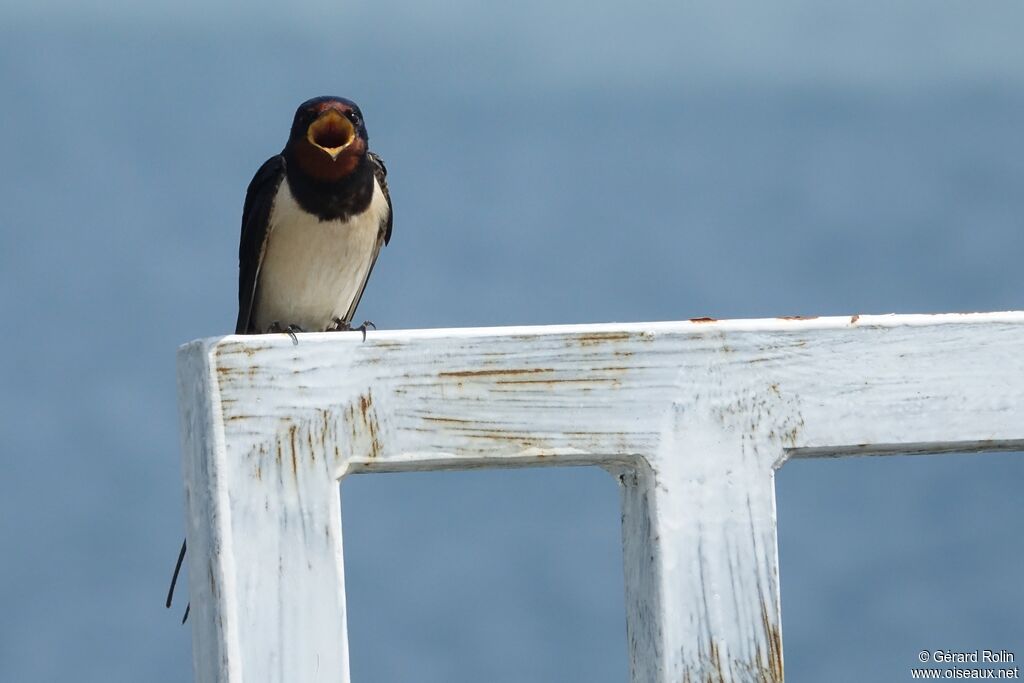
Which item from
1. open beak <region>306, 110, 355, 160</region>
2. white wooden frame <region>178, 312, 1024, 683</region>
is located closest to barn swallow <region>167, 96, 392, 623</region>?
open beak <region>306, 110, 355, 160</region>

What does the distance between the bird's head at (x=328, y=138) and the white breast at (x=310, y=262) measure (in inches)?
2.1

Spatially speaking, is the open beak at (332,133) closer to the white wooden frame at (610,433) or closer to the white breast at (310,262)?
the white breast at (310,262)

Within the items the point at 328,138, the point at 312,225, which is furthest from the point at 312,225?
the point at 328,138

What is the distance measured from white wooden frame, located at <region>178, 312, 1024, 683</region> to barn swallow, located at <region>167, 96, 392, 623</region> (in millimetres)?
1080

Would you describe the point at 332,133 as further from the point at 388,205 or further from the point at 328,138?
the point at 388,205

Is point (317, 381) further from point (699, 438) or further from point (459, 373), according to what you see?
point (699, 438)

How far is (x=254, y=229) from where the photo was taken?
181 cm

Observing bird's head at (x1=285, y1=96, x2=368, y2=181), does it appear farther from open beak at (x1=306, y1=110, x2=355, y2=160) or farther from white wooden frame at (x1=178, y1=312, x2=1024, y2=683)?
white wooden frame at (x1=178, y1=312, x2=1024, y2=683)

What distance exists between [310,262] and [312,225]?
5 centimetres

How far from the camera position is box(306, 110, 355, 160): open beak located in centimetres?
166

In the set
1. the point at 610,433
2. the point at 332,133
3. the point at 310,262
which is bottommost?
the point at 610,433

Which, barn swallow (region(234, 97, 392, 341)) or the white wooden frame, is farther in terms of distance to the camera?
barn swallow (region(234, 97, 392, 341))

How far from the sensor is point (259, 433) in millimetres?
584

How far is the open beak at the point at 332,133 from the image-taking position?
5.45 feet
